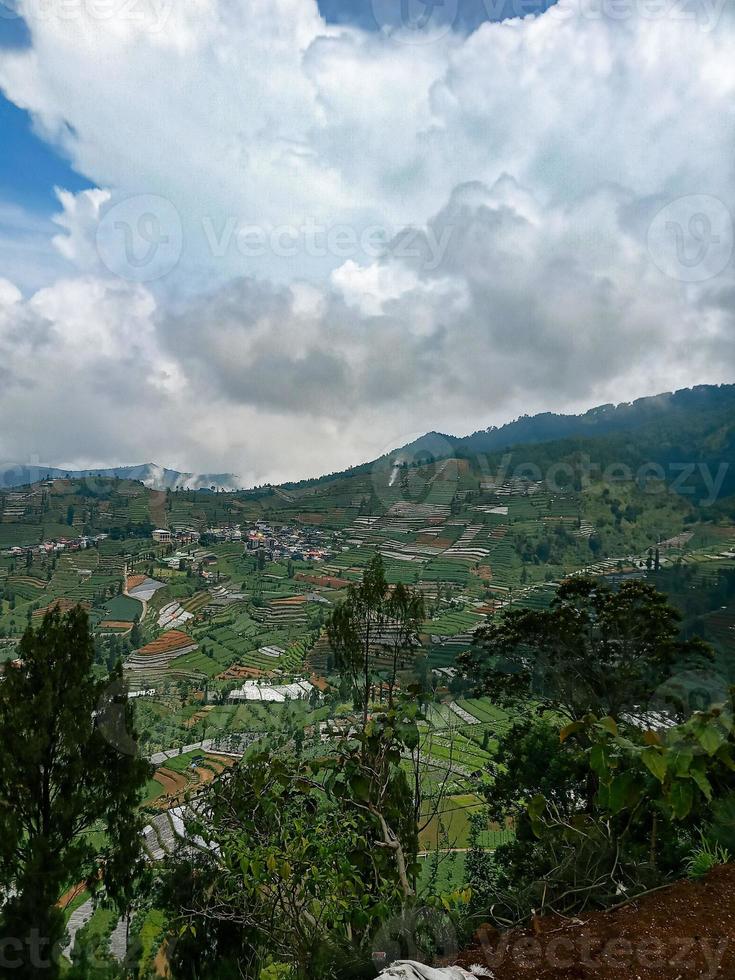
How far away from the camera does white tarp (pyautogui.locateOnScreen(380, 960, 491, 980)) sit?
1585mm

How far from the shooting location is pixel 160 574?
293 ft

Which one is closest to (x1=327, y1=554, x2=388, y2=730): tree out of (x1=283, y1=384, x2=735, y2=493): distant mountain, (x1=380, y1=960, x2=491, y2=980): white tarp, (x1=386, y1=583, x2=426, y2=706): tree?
(x1=386, y1=583, x2=426, y2=706): tree

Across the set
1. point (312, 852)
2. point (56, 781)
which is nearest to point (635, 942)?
point (312, 852)

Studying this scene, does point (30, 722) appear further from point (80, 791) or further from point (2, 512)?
point (2, 512)

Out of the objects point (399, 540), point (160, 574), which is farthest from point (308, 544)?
point (160, 574)

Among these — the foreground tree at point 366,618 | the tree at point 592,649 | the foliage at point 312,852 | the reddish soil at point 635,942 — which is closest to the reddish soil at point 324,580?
the tree at point 592,649

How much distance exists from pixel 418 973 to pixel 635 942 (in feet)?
2.63

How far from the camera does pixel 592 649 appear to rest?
9.10m

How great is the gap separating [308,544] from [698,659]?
325ft

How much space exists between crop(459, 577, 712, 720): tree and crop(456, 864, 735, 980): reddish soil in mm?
6402

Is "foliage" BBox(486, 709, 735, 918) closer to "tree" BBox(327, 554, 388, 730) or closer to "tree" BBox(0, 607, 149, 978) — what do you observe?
"tree" BBox(327, 554, 388, 730)

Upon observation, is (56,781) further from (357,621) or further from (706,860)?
(706,860)

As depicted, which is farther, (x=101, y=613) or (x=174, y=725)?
(x=101, y=613)

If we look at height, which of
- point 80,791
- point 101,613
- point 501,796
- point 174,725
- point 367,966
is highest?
point 367,966
